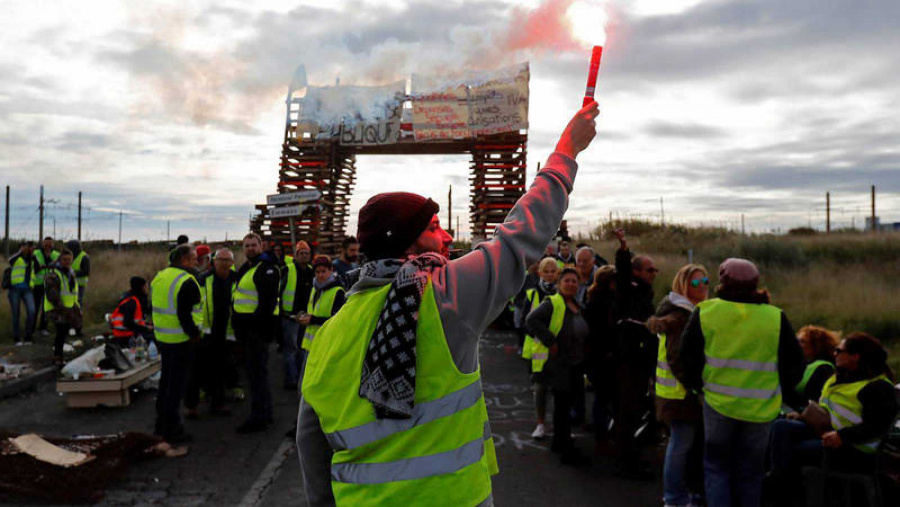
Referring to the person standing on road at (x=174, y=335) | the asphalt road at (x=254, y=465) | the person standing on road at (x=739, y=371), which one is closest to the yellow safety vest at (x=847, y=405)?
the person standing on road at (x=739, y=371)

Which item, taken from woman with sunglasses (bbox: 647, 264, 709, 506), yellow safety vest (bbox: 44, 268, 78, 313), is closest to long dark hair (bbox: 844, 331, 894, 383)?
woman with sunglasses (bbox: 647, 264, 709, 506)

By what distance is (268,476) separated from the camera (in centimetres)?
598

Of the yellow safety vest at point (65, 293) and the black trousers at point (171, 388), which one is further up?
the yellow safety vest at point (65, 293)

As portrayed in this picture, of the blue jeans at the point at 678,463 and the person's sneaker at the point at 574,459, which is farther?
the person's sneaker at the point at 574,459

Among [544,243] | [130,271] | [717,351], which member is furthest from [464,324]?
[130,271]

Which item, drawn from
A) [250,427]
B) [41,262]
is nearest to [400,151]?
[41,262]

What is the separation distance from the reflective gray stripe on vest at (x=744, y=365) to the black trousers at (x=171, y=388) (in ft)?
17.7

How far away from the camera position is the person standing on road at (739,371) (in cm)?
438

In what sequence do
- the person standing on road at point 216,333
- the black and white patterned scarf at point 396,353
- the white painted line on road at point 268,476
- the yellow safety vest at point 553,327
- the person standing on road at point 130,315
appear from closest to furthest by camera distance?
1. the black and white patterned scarf at point 396,353
2. the white painted line on road at point 268,476
3. the yellow safety vest at point 553,327
4. the person standing on road at point 216,333
5. the person standing on road at point 130,315

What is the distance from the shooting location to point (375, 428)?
1.76 meters

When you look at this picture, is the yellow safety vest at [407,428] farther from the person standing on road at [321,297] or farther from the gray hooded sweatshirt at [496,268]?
the person standing on road at [321,297]

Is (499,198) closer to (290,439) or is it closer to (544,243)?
(290,439)

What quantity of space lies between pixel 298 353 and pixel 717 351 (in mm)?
6565

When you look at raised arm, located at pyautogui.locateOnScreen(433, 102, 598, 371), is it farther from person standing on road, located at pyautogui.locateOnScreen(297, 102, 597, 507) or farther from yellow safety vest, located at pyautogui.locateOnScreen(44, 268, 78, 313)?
yellow safety vest, located at pyautogui.locateOnScreen(44, 268, 78, 313)
